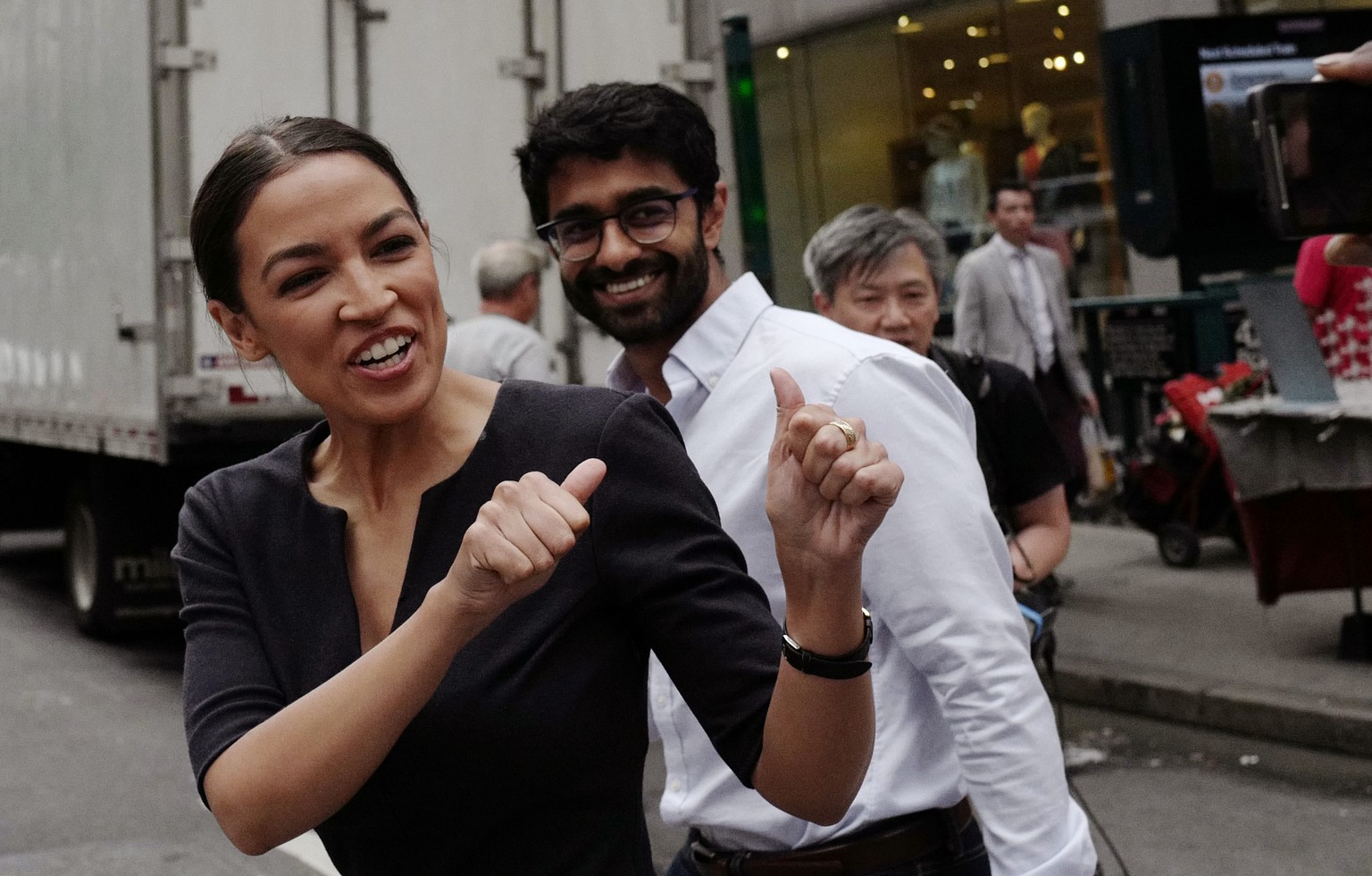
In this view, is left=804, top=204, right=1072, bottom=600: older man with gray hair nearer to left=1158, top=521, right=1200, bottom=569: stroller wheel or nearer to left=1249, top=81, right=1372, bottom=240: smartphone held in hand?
left=1249, top=81, right=1372, bottom=240: smartphone held in hand

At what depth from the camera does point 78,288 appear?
970 cm

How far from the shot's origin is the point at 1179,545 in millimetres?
9867

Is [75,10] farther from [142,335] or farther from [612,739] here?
[612,739]

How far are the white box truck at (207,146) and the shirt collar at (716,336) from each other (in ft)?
17.7

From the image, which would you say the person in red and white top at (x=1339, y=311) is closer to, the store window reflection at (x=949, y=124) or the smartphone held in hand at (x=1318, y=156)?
the smartphone held in hand at (x=1318, y=156)

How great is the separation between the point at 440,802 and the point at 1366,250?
1.67 metres

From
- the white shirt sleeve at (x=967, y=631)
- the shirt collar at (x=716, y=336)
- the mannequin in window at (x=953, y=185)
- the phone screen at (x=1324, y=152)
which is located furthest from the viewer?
the mannequin in window at (x=953, y=185)

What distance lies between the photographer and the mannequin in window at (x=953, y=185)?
50.5ft

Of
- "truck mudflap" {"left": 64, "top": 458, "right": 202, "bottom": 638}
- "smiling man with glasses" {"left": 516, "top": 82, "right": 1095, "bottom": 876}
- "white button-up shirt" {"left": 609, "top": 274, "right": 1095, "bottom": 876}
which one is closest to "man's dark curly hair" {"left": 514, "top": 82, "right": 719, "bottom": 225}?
"smiling man with glasses" {"left": 516, "top": 82, "right": 1095, "bottom": 876}

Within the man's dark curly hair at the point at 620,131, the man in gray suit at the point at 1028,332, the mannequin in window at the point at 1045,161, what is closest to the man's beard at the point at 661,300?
the man's dark curly hair at the point at 620,131

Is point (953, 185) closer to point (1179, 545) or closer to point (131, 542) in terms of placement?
point (1179, 545)

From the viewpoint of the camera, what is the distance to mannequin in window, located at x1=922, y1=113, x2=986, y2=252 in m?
15.4

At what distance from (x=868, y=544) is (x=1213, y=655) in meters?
5.86

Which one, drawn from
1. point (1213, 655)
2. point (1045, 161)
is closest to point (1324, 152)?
point (1213, 655)
